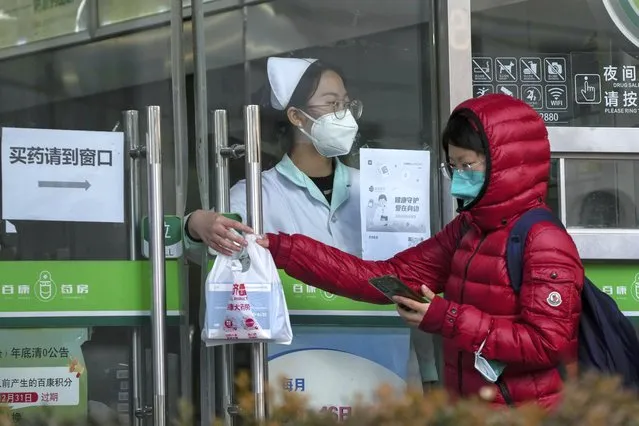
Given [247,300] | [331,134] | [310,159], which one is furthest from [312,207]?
[247,300]

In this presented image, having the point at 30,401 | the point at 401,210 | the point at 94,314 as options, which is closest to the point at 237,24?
the point at 401,210

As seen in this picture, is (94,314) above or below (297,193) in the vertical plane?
below

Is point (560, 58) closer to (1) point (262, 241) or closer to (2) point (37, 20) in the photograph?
(1) point (262, 241)

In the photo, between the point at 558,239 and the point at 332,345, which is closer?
the point at 558,239

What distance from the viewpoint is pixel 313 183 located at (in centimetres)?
425

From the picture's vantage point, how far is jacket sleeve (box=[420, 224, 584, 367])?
3.15 meters

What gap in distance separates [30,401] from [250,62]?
1.51 m

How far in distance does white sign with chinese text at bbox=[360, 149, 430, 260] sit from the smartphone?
3.08 ft

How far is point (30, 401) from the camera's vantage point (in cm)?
401

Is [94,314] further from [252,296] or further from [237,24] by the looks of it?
[237,24]

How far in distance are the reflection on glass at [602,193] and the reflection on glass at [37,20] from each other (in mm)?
1999

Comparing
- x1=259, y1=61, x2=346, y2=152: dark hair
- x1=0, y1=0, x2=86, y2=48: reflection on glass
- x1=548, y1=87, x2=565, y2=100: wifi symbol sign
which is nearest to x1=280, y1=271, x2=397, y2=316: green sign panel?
x1=259, y1=61, x2=346, y2=152: dark hair

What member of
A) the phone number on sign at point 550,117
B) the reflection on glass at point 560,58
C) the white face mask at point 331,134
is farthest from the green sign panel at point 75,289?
the phone number on sign at point 550,117

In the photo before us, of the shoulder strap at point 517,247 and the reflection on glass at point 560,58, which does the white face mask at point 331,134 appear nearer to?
the reflection on glass at point 560,58
